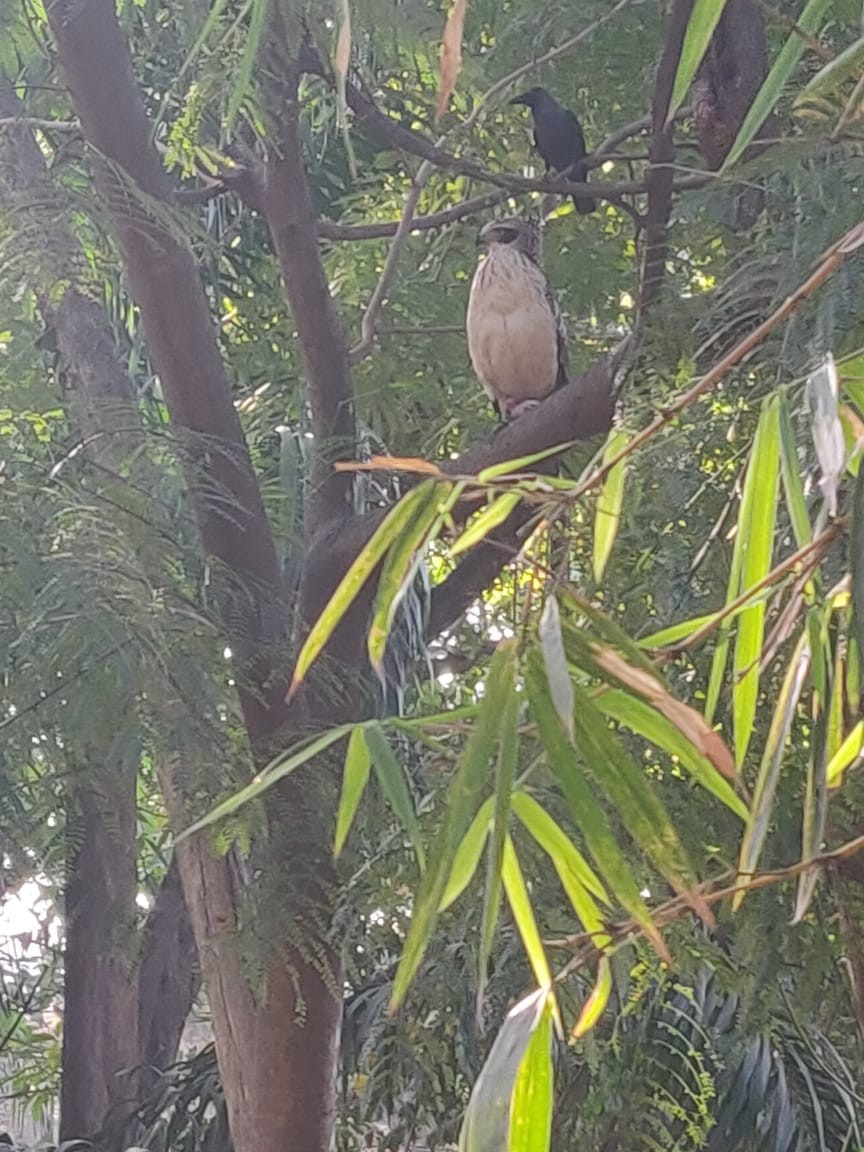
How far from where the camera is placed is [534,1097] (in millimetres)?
788

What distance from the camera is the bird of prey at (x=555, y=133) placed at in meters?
2.44

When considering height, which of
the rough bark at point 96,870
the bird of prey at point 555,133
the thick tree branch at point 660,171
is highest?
the bird of prey at point 555,133

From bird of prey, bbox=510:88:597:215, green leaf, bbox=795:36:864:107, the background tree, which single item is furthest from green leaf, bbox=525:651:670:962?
bird of prey, bbox=510:88:597:215

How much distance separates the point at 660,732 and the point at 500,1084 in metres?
0.23

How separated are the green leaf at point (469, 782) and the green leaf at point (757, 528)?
0.49 feet

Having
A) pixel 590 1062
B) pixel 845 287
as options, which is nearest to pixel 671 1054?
pixel 590 1062

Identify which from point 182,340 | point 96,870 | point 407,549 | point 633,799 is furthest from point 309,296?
point 633,799

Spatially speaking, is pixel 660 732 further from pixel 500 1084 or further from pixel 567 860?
pixel 500 1084

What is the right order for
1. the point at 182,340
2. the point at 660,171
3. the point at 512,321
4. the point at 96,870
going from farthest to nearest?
the point at 96,870 < the point at 512,321 < the point at 182,340 < the point at 660,171

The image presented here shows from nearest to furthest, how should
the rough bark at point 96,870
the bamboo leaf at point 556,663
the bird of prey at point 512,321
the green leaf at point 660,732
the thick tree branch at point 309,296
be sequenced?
the bamboo leaf at point 556,663, the green leaf at point 660,732, the rough bark at point 96,870, the thick tree branch at point 309,296, the bird of prey at point 512,321

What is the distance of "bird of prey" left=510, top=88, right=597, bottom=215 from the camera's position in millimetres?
2438

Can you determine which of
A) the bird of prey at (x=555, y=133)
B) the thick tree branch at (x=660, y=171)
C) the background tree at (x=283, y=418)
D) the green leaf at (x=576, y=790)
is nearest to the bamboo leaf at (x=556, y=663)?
the green leaf at (x=576, y=790)

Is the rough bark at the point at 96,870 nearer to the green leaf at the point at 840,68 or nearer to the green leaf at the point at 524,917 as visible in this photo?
the green leaf at the point at 524,917

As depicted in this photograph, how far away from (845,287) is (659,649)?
17.8 inches
